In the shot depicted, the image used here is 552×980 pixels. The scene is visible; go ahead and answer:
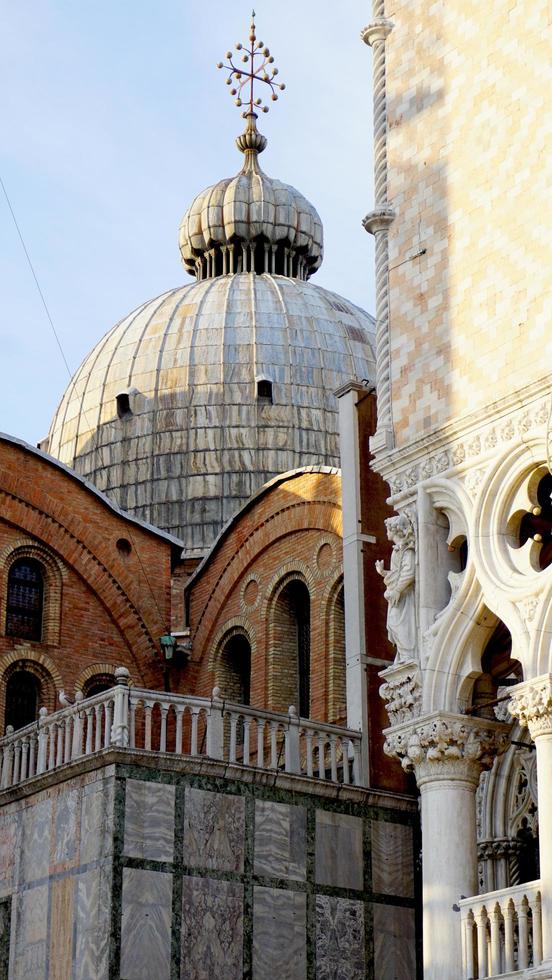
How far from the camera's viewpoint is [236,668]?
83.3ft

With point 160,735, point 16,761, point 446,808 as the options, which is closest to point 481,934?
point 446,808

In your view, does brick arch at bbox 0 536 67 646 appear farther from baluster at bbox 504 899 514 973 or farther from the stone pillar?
baluster at bbox 504 899 514 973

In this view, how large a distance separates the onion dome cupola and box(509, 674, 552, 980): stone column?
819 inches

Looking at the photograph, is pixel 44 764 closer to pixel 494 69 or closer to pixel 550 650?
pixel 550 650

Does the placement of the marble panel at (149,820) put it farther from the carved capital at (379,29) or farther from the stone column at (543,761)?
the carved capital at (379,29)

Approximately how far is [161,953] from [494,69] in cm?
807

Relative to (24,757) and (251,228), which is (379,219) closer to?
(24,757)

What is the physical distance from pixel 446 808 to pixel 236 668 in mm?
10318

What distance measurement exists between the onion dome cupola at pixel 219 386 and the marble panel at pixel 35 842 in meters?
17.2

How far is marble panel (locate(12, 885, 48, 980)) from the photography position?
56.7ft

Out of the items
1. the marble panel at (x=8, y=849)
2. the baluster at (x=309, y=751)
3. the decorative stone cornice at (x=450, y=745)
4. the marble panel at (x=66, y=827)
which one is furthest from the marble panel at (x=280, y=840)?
the decorative stone cornice at (x=450, y=745)

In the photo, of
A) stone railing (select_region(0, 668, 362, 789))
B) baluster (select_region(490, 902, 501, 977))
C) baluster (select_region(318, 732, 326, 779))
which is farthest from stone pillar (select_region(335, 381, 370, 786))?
baluster (select_region(490, 902, 501, 977))

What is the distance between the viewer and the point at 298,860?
1805cm

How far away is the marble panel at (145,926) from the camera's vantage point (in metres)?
16.6
